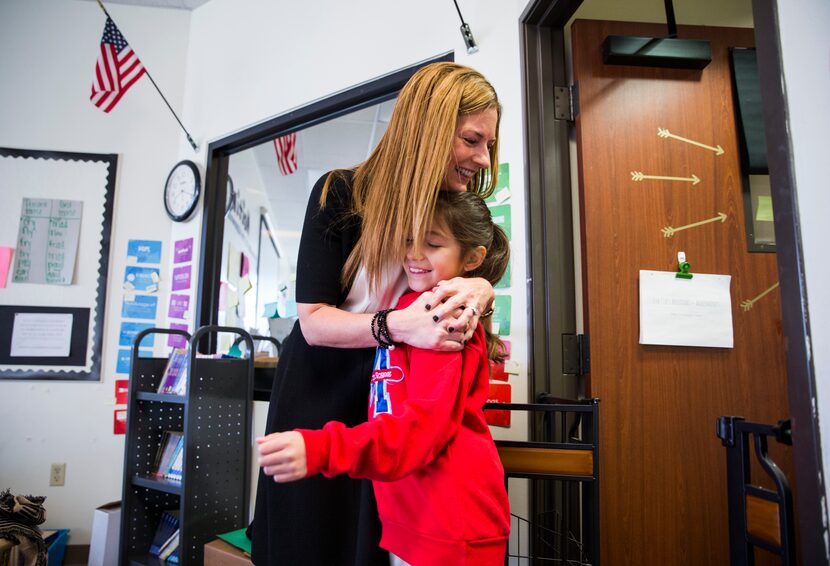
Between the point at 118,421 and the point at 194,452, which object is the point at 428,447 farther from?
the point at 118,421

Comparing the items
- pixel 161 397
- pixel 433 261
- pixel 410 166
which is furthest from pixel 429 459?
pixel 161 397

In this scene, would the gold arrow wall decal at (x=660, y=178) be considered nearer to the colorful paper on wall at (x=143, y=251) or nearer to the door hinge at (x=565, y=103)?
the door hinge at (x=565, y=103)

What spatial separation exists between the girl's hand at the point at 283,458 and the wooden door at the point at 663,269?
3.88 ft

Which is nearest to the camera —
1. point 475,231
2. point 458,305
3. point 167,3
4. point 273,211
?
point 458,305

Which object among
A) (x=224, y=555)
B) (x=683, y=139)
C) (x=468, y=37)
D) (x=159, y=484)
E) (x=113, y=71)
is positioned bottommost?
(x=224, y=555)

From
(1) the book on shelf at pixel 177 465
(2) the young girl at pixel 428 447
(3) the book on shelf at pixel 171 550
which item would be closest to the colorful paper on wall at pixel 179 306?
(1) the book on shelf at pixel 177 465

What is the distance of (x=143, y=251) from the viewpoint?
301 cm

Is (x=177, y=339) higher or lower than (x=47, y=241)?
lower

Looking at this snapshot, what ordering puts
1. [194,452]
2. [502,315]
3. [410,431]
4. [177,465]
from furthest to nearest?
1. [177,465]
2. [194,452]
3. [502,315]
4. [410,431]

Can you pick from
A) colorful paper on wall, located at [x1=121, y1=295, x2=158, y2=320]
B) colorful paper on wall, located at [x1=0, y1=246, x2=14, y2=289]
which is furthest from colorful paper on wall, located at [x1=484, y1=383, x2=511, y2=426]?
colorful paper on wall, located at [x1=0, y1=246, x2=14, y2=289]

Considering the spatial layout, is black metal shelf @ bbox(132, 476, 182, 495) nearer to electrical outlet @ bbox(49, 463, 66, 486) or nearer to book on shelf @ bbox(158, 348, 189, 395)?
book on shelf @ bbox(158, 348, 189, 395)

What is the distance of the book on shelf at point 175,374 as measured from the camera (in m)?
2.31

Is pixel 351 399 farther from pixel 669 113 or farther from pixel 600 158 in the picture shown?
pixel 669 113

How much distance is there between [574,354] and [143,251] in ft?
7.92
